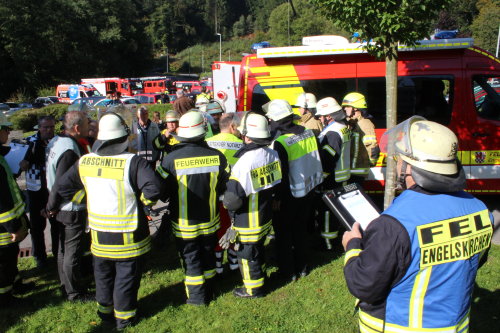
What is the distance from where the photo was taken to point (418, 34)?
440cm

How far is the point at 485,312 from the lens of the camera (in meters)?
3.81

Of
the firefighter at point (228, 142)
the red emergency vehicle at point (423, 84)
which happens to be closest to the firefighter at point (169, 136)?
the red emergency vehicle at point (423, 84)

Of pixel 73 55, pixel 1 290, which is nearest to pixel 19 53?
pixel 73 55

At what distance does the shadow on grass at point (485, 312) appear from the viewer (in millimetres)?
3582

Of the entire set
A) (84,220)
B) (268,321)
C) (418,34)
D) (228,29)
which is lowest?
(268,321)

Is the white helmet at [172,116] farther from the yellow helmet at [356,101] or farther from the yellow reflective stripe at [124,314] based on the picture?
the yellow reflective stripe at [124,314]

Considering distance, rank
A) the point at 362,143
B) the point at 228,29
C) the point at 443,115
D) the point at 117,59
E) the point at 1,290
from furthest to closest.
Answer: the point at 228,29 → the point at 117,59 → the point at 443,115 → the point at 362,143 → the point at 1,290

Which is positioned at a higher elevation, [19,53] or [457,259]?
[19,53]

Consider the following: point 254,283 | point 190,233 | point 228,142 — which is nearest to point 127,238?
point 190,233

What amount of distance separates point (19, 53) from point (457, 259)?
58.6 meters

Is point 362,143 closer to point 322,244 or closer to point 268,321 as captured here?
point 322,244

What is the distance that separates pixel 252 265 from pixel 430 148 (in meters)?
2.59

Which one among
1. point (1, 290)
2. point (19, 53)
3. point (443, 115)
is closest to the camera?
point (1, 290)

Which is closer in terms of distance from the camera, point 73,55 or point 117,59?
point 73,55
